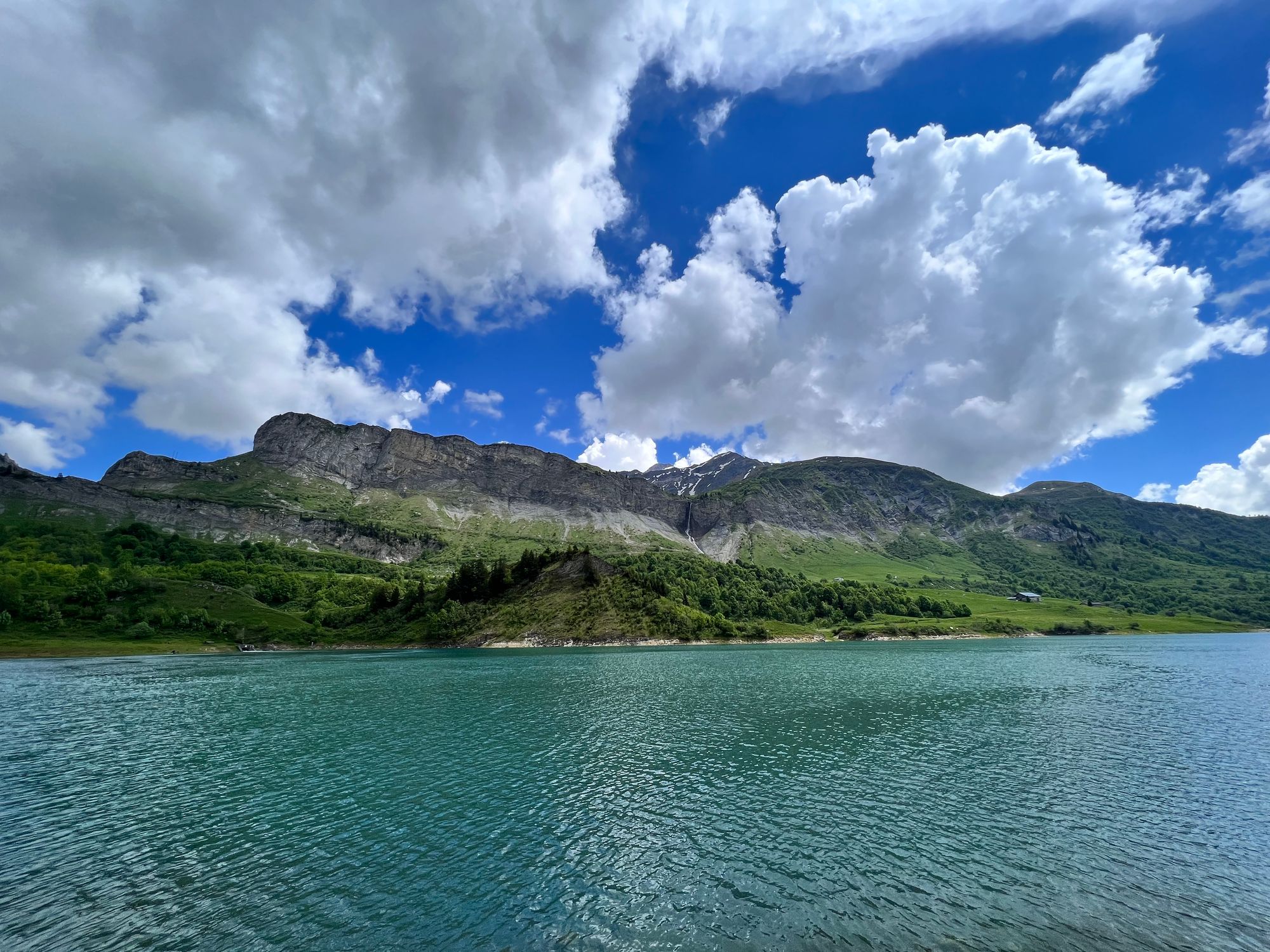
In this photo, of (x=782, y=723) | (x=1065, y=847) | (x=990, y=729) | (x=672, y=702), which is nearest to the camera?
(x=1065, y=847)

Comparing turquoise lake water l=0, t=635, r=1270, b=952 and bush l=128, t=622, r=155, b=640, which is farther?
bush l=128, t=622, r=155, b=640

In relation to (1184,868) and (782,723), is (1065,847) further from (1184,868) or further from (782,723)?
(782,723)

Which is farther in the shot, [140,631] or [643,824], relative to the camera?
[140,631]

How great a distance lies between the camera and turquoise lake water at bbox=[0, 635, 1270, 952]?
1978 centimetres

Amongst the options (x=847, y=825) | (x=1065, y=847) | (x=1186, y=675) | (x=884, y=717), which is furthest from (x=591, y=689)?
(x=1186, y=675)

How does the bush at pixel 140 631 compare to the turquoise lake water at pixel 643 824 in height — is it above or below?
above

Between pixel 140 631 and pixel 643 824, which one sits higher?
pixel 140 631

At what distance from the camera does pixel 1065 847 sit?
2573cm

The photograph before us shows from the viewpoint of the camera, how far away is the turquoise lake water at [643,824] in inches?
779

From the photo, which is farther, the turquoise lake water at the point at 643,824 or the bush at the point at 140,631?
A: the bush at the point at 140,631

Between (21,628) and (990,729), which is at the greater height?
(21,628)

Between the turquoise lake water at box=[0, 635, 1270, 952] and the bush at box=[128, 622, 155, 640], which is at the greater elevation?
the bush at box=[128, 622, 155, 640]

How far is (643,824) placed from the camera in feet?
96.1

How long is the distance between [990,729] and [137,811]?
64574mm
